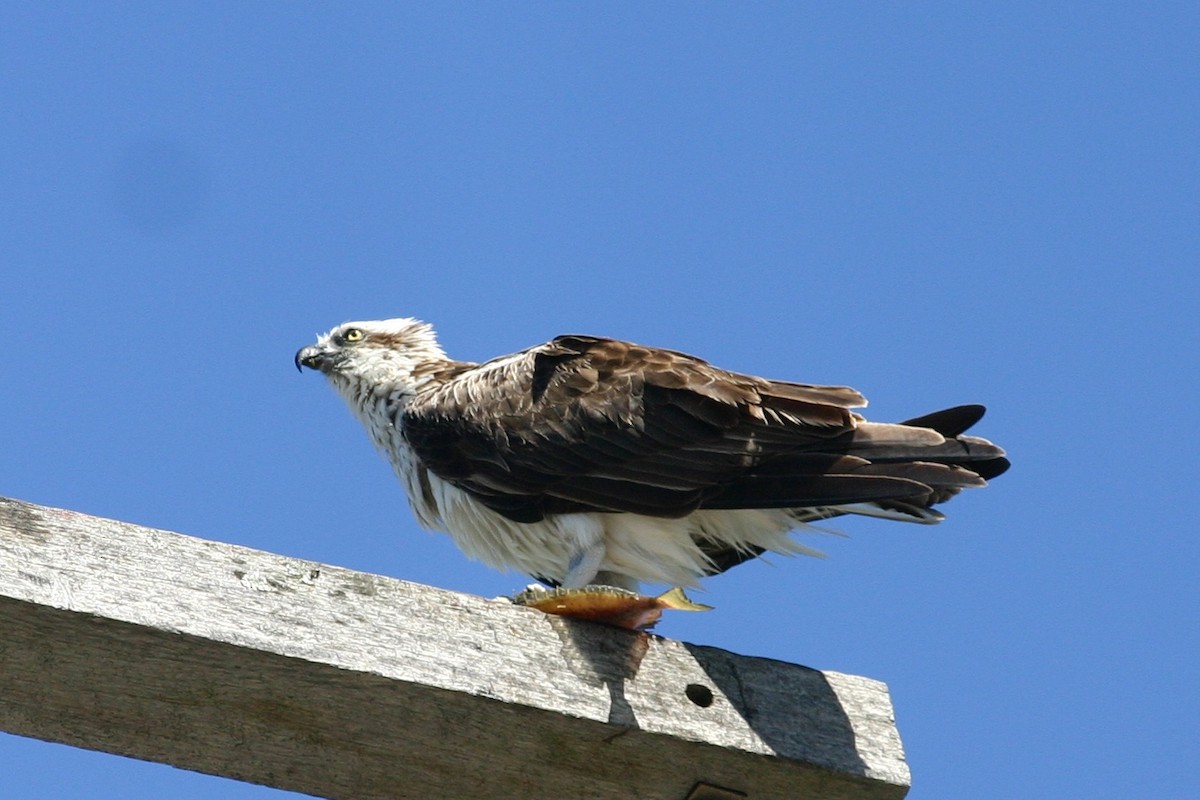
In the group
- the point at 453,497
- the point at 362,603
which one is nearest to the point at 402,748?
the point at 362,603

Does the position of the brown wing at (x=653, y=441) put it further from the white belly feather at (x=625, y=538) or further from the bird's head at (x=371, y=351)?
the bird's head at (x=371, y=351)

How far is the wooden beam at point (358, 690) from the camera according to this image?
10.0 ft

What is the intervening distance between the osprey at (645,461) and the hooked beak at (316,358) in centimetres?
74

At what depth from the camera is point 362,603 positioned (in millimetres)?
3270

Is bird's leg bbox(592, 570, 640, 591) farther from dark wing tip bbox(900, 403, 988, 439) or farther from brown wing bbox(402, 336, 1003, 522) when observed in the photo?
dark wing tip bbox(900, 403, 988, 439)

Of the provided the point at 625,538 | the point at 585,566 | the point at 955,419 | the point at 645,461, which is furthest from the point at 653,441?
the point at 955,419

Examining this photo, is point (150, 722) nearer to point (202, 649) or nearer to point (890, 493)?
point (202, 649)

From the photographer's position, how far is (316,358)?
7.74 meters

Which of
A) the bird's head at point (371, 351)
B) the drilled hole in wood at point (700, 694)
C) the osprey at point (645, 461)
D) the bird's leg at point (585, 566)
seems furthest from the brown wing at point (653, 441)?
the drilled hole in wood at point (700, 694)

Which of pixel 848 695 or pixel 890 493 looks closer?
pixel 848 695

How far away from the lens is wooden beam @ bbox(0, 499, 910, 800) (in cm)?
305

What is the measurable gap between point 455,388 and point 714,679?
137 inches

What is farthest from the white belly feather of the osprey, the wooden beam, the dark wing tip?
the wooden beam

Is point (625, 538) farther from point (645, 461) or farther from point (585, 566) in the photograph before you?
point (645, 461)
